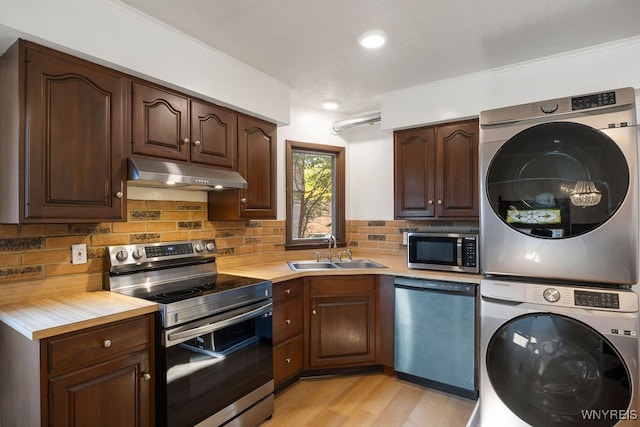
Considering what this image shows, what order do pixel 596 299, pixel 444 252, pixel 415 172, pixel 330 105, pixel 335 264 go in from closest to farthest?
pixel 596 299, pixel 444 252, pixel 415 172, pixel 335 264, pixel 330 105

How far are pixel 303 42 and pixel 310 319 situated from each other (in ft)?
6.64

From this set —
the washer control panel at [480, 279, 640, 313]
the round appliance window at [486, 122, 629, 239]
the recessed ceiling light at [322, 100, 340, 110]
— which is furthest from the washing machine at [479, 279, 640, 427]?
the recessed ceiling light at [322, 100, 340, 110]

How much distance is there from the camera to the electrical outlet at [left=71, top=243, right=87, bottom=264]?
194 cm

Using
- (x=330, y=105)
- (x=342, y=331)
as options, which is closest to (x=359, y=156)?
(x=330, y=105)

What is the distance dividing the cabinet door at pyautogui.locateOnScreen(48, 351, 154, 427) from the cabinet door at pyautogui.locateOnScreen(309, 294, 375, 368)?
4.38ft

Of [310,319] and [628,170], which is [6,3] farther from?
[628,170]

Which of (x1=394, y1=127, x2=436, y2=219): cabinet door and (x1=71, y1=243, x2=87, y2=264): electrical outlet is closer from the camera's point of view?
(x1=71, y1=243, x2=87, y2=264): electrical outlet

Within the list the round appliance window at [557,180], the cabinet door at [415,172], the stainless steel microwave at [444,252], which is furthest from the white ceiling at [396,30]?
the stainless steel microwave at [444,252]

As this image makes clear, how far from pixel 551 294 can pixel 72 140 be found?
2542 millimetres

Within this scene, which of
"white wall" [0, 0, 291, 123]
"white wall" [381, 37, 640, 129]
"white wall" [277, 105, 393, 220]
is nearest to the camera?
"white wall" [0, 0, 291, 123]

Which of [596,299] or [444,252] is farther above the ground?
[444,252]

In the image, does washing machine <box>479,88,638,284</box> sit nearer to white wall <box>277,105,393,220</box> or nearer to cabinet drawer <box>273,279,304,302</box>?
cabinet drawer <box>273,279,304,302</box>

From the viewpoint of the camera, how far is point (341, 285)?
9.10ft

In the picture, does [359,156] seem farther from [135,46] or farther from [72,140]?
[72,140]
